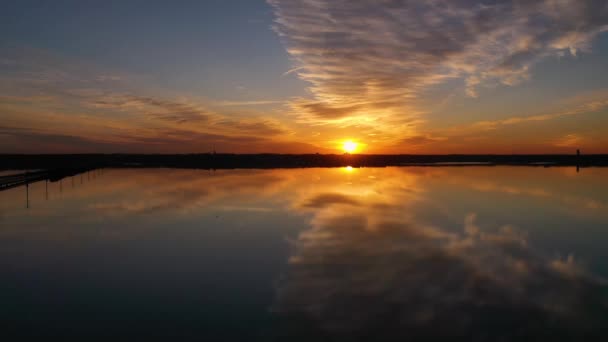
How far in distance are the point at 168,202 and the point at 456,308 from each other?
25.8 metres

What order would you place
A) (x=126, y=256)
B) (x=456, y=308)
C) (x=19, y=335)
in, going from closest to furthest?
(x=19, y=335), (x=456, y=308), (x=126, y=256)

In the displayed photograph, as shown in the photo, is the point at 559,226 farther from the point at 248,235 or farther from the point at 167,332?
the point at 167,332

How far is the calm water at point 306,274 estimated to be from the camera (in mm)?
10039

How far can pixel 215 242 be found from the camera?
18.9 metres

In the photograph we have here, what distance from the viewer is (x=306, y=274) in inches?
543

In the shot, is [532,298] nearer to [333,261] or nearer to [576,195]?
[333,261]

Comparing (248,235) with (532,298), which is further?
(248,235)

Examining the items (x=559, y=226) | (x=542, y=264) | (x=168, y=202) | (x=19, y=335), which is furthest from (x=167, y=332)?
(x=168, y=202)

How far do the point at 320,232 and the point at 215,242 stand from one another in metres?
5.15

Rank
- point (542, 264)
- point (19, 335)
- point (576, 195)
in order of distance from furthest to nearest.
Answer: point (576, 195) → point (542, 264) → point (19, 335)

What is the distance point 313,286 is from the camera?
12625 mm

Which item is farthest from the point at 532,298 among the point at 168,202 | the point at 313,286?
the point at 168,202

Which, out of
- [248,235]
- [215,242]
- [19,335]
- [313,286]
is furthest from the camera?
[248,235]

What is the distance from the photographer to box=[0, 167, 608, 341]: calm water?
10.0 m
